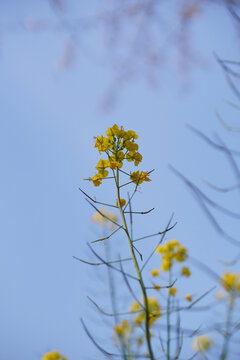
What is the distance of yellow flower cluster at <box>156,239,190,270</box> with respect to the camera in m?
1.77

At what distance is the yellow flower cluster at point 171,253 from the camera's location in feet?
5.79

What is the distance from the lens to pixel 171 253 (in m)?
1.83

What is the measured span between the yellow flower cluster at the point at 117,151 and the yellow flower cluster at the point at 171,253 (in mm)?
979

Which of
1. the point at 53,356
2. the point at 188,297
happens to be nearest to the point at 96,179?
the point at 188,297

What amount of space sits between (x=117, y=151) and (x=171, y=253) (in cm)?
105

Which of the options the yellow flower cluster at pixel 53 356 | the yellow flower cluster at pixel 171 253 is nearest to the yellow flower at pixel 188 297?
the yellow flower cluster at pixel 171 253

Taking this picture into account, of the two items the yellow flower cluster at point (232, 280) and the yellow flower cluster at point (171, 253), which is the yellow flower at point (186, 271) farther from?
the yellow flower cluster at point (232, 280)

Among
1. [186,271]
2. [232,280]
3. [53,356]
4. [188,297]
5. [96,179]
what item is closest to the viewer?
[96,179]

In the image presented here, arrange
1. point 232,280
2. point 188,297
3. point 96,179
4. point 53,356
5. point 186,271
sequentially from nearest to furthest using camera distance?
1. point 96,179
2. point 188,297
3. point 186,271
4. point 53,356
5. point 232,280

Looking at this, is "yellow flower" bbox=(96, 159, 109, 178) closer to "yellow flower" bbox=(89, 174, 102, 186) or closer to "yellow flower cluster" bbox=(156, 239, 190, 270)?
"yellow flower" bbox=(89, 174, 102, 186)

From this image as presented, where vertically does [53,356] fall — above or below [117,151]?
below

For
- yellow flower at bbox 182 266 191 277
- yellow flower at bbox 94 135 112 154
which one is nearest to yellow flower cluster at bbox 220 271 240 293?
yellow flower at bbox 182 266 191 277

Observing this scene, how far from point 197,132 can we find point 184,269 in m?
1.06

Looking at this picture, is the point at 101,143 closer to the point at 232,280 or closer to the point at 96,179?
the point at 96,179
